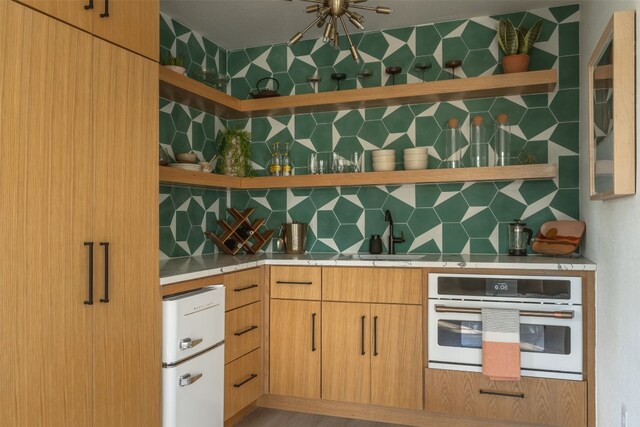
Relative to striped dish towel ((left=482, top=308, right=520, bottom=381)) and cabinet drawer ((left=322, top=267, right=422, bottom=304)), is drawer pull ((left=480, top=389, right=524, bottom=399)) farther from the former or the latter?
cabinet drawer ((left=322, top=267, right=422, bottom=304))

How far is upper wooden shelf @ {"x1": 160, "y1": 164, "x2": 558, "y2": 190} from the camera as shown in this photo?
2.98 m

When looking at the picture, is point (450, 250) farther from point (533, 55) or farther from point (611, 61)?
point (611, 61)

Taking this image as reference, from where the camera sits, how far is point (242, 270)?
9.73ft

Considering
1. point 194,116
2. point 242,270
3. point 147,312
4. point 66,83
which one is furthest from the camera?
point 194,116

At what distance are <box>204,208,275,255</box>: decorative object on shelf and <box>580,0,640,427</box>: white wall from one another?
82.8 inches

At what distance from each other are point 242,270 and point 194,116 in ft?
4.13

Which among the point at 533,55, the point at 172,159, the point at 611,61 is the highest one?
the point at 533,55

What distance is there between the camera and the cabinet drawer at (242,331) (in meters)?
2.80

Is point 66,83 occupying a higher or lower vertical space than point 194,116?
lower

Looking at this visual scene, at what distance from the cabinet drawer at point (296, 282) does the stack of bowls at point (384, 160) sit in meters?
0.82

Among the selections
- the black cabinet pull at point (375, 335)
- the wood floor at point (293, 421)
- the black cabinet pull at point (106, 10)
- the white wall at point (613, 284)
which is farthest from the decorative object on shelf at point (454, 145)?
the black cabinet pull at point (106, 10)

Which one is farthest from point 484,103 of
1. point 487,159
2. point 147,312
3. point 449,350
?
point 147,312

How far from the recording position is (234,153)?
12.0 ft

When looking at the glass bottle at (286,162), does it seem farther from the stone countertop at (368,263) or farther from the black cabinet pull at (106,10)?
the black cabinet pull at (106,10)
